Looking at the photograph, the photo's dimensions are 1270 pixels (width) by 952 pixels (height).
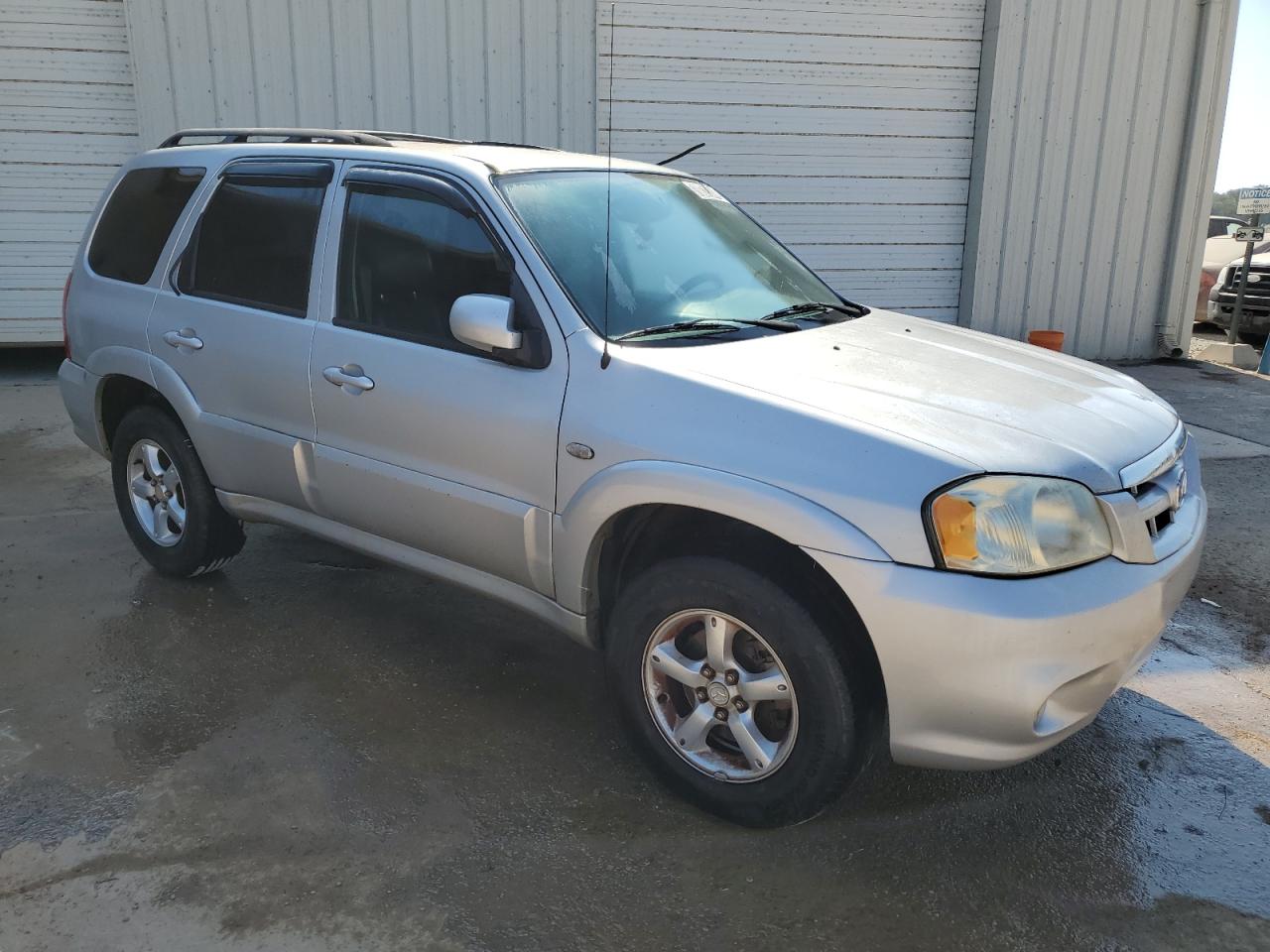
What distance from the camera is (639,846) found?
8.82ft

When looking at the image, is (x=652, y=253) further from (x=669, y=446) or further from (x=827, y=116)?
→ (x=827, y=116)

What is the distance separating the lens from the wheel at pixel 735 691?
250cm

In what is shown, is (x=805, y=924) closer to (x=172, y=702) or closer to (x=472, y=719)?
(x=472, y=719)

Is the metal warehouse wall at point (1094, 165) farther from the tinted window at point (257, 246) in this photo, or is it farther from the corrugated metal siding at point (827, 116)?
the tinted window at point (257, 246)

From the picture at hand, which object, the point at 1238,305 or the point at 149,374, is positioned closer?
the point at 149,374

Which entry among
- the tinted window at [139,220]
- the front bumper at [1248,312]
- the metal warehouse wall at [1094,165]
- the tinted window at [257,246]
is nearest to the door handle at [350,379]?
the tinted window at [257,246]

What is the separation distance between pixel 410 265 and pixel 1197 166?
29.7 ft

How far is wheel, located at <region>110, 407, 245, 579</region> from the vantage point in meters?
4.15

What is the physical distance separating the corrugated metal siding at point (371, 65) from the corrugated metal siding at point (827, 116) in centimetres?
43

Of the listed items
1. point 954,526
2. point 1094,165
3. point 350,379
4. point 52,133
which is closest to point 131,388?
point 350,379

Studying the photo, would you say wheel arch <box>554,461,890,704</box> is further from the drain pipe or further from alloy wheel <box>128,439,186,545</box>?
the drain pipe

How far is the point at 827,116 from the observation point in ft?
30.1

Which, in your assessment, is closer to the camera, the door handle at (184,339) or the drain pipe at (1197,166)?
the door handle at (184,339)

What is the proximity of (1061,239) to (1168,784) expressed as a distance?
7823 mm
